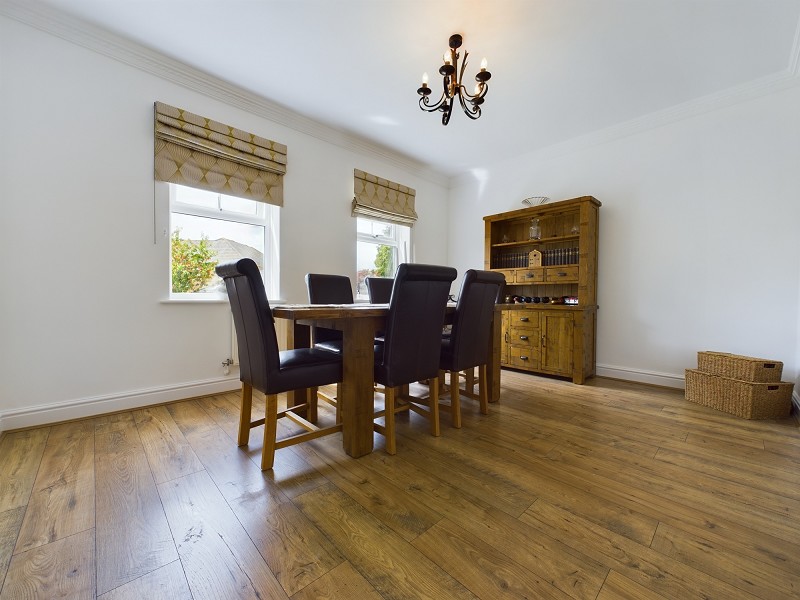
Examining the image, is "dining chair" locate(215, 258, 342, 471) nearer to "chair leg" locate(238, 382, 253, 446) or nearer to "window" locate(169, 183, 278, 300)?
"chair leg" locate(238, 382, 253, 446)

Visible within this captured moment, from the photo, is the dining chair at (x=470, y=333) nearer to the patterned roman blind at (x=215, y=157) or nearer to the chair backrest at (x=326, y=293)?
the chair backrest at (x=326, y=293)

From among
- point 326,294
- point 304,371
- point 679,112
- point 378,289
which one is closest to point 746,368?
point 679,112

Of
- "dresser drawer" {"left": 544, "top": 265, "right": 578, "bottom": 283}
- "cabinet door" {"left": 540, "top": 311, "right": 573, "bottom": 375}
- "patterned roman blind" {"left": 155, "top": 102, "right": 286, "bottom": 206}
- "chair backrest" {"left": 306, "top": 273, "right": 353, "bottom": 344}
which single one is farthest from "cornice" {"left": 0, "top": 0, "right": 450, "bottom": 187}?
"cabinet door" {"left": 540, "top": 311, "right": 573, "bottom": 375}

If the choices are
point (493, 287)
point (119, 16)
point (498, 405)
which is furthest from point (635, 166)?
point (119, 16)

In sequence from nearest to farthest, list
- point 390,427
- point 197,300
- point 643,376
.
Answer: point 390,427, point 197,300, point 643,376

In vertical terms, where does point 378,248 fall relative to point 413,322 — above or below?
above

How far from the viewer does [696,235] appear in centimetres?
307

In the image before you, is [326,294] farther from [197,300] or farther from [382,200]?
[382,200]

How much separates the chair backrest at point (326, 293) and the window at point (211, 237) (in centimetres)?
70

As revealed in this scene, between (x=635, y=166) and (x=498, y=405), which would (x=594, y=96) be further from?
(x=498, y=405)

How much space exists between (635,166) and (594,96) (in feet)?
3.03

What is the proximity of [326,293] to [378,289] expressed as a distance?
0.56 m

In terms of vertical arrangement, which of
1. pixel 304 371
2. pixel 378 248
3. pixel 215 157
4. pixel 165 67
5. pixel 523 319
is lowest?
pixel 304 371

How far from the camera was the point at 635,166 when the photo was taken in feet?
11.1
